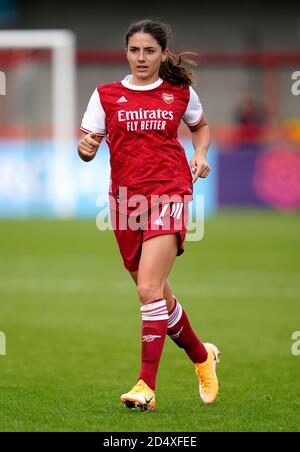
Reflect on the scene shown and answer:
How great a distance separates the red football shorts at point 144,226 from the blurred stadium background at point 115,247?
0.94 m

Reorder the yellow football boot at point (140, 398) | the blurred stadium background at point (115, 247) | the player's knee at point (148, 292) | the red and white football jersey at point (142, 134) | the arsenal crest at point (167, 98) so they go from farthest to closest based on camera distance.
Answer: the blurred stadium background at point (115, 247) < the arsenal crest at point (167, 98) < the red and white football jersey at point (142, 134) < the player's knee at point (148, 292) < the yellow football boot at point (140, 398)

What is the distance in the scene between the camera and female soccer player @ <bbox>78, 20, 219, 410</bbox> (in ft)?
20.7

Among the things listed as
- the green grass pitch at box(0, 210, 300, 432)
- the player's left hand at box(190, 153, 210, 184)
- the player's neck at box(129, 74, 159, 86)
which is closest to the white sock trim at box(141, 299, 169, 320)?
the green grass pitch at box(0, 210, 300, 432)

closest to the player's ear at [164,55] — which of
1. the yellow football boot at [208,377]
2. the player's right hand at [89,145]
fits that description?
the player's right hand at [89,145]

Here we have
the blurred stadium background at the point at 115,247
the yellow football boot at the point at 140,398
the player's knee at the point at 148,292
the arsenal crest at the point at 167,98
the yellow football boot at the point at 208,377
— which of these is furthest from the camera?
the blurred stadium background at the point at 115,247

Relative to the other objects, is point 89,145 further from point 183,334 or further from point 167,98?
point 183,334

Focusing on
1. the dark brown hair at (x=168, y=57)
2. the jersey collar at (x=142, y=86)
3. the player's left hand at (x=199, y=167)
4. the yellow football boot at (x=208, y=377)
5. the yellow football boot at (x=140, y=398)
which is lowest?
the yellow football boot at (x=208, y=377)

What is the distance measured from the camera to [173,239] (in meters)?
6.40

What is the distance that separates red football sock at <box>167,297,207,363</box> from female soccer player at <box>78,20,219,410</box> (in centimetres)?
18

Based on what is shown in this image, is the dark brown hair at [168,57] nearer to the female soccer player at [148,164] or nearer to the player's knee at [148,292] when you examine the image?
the female soccer player at [148,164]

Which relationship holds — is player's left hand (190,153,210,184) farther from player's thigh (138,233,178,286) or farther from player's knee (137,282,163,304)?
player's knee (137,282,163,304)

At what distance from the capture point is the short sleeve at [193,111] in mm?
6648

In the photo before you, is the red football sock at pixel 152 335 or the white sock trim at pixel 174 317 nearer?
the red football sock at pixel 152 335
